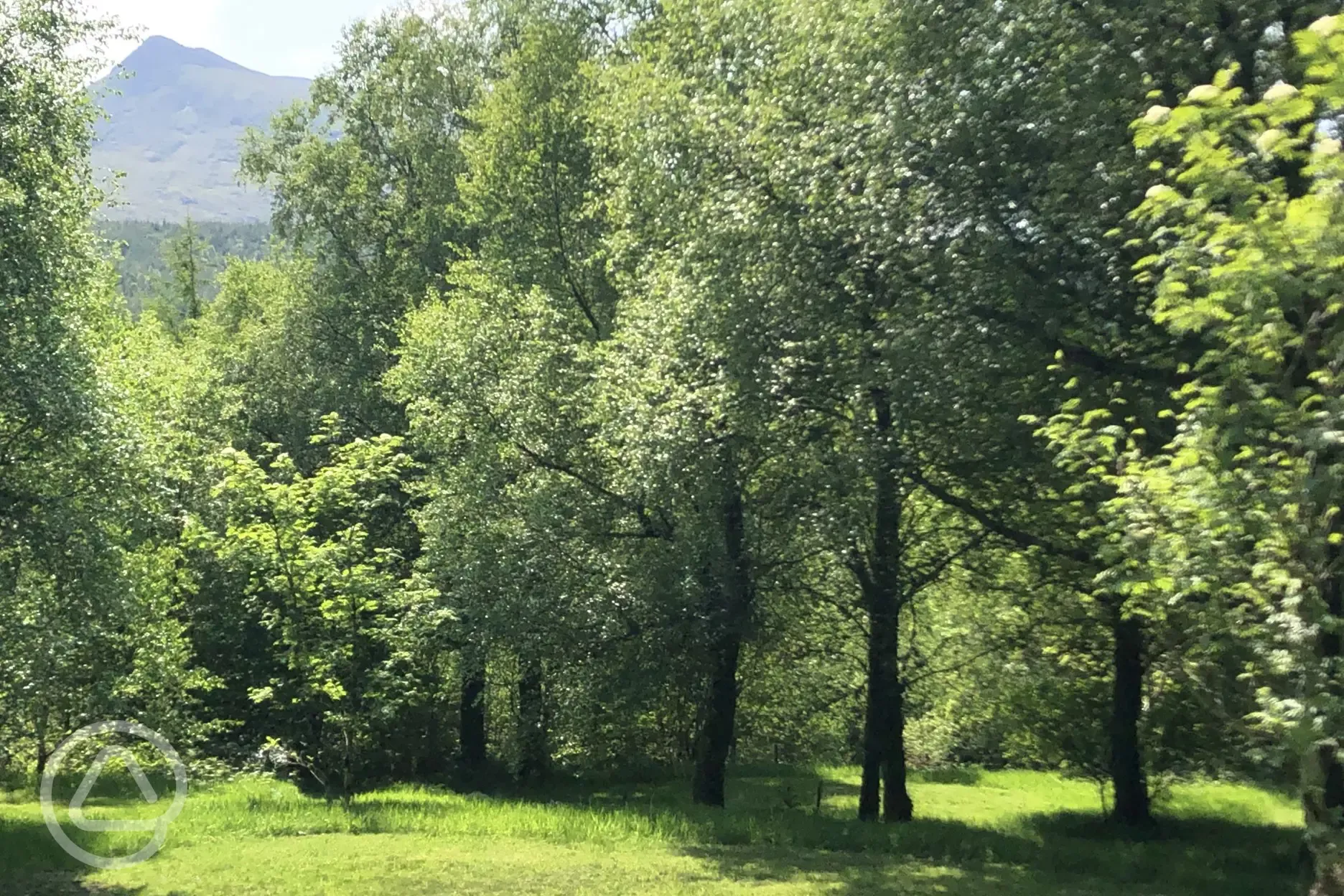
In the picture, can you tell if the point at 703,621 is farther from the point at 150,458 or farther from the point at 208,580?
the point at 208,580

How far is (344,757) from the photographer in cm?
1788

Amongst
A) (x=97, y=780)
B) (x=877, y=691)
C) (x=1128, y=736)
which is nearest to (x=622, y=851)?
(x=877, y=691)

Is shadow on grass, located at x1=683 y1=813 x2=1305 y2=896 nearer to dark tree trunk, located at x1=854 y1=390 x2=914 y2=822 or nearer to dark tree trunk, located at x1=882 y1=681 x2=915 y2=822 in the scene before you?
dark tree trunk, located at x1=882 y1=681 x2=915 y2=822

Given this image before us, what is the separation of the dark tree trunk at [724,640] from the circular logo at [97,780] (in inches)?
331

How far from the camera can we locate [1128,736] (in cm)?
1553

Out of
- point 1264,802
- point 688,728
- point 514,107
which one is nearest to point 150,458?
point 514,107

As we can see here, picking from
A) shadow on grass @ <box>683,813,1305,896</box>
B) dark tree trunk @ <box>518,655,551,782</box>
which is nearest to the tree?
shadow on grass @ <box>683,813,1305,896</box>

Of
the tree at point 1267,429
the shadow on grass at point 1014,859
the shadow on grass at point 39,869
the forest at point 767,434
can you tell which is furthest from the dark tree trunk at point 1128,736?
the shadow on grass at point 39,869

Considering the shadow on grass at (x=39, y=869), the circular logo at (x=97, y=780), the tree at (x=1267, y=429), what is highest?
the tree at (x=1267, y=429)

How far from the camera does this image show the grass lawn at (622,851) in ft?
34.9

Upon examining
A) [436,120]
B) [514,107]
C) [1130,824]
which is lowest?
[1130,824]

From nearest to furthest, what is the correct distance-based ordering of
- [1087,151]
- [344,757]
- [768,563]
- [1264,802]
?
[1087,151], [768,563], [344,757], [1264,802]

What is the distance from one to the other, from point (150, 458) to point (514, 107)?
1292cm

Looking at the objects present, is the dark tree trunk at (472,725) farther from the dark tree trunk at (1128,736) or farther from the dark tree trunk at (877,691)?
the dark tree trunk at (1128,736)
